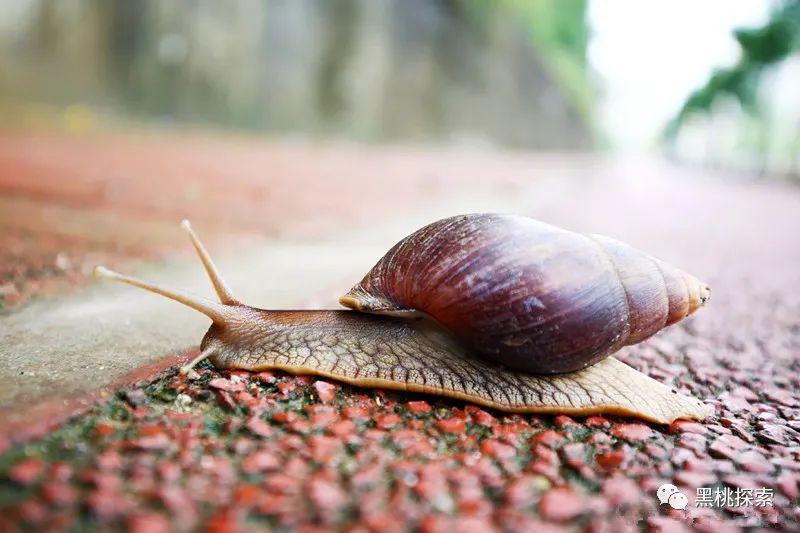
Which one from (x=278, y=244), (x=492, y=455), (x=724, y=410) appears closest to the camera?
(x=492, y=455)

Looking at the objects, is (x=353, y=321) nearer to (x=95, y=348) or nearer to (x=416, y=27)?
(x=95, y=348)

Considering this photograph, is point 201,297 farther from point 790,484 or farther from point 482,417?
point 790,484

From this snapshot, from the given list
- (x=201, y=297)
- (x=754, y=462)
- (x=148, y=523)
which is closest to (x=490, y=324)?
(x=754, y=462)

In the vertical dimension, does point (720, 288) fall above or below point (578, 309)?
below

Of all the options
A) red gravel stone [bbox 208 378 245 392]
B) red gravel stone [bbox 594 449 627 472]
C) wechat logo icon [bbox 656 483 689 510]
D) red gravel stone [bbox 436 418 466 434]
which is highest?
red gravel stone [bbox 208 378 245 392]

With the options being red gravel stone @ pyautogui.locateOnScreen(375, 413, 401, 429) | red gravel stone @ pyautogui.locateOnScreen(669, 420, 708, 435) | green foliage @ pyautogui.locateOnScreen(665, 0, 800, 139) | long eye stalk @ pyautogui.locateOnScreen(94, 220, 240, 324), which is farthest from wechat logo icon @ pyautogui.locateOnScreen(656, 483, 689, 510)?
green foliage @ pyautogui.locateOnScreen(665, 0, 800, 139)

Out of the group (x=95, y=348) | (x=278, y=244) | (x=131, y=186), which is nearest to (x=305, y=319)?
(x=95, y=348)

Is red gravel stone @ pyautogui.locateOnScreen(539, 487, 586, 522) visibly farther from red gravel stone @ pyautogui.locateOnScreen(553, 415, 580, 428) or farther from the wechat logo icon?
red gravel stone @ pyautogui.locateOnScreen(553, 415, 580, 428)
